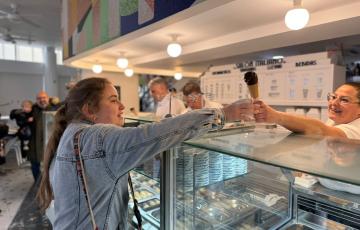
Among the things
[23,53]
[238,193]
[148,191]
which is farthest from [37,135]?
[23,53]

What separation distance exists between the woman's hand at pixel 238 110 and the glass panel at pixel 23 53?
11169 mm

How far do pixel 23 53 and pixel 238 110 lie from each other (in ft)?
37.5

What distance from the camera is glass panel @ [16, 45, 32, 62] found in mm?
9904

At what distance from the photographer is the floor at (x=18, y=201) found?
3.08 m

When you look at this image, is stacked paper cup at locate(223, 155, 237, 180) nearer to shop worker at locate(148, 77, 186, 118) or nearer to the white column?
shop worker at locate(148, 77, 186, 118)

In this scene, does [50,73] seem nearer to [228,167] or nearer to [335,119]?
[228,167]

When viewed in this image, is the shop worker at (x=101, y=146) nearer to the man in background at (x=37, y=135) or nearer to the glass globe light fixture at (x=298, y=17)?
the glass globe light fixture at (x=298, y=17)

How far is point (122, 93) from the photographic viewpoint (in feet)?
21.0

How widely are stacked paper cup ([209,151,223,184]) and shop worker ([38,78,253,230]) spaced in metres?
0.40

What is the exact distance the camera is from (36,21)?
6566 mm

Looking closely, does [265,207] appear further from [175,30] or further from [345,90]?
[175,30]

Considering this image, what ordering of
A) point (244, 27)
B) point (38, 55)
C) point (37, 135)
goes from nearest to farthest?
point (244, 27)
point (37, 135)
point (38, 55)

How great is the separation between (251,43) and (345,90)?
1.27 m

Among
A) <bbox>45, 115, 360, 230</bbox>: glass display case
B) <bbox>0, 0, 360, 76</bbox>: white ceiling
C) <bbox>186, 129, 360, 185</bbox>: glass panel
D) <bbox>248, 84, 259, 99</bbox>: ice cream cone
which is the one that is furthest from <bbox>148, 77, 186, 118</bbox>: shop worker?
<bbox>248, 84, 259, 99</bbox>: ice cream cone
